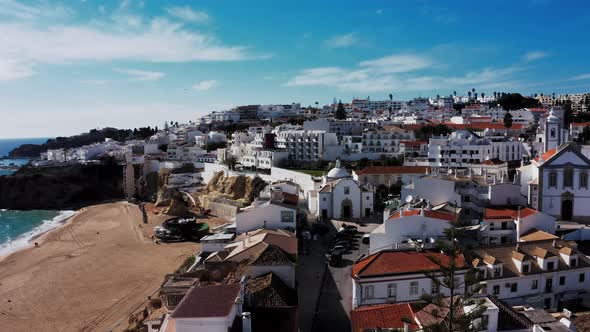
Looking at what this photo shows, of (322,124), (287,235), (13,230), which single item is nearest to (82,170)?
(13,230)

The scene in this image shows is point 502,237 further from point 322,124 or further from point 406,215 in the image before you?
point 322,124

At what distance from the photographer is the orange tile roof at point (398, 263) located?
729 inches

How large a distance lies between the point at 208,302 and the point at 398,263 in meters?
8.78

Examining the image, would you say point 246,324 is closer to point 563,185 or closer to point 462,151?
point 563,185

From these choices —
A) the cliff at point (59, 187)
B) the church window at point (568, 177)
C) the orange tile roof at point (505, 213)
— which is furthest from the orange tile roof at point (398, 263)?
the cliff at point (59, 187)

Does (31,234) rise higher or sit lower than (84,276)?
lower

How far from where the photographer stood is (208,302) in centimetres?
1369

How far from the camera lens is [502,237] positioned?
26.8m

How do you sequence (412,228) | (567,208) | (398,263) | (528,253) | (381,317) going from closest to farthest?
1. (381,317)
2. (398,263)
3. (528,253)
4. (412,228)
5. (567,208)

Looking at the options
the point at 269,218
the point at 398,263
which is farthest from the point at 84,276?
the point at 398,263

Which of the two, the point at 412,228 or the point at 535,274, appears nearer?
the point at 535,274

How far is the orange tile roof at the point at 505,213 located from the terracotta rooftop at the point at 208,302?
18429 mm

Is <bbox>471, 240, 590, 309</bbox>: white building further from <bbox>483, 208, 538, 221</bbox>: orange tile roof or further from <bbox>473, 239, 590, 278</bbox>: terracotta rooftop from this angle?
<bbox>483, 208, 538, 221</bbox>: orange tile roof

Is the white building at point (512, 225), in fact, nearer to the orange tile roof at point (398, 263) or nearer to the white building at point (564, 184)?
the white building at point (564, 184)
